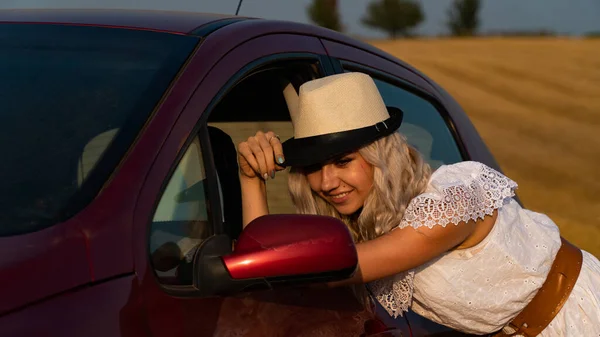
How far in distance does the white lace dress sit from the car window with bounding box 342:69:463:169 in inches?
17.3

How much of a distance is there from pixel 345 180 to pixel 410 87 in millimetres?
865

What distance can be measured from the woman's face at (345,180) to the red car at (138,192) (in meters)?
0.25

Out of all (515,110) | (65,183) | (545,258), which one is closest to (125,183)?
(65,183)

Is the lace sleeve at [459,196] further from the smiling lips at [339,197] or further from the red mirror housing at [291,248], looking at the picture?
the red mirror housing at [291,248]

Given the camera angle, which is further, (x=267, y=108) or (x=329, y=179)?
(x=267, y=108)

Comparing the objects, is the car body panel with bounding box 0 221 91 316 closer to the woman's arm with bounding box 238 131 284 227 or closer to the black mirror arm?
the black mirror arm

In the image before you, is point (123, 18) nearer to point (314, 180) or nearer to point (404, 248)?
point (314, 180)

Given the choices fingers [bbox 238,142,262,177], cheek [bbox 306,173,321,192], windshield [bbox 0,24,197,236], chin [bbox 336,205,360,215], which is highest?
windshield [bbox 0,24,197,236]

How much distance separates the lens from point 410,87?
160 inches

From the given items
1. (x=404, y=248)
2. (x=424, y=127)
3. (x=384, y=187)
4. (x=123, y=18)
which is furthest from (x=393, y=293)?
(x=123, y=18)

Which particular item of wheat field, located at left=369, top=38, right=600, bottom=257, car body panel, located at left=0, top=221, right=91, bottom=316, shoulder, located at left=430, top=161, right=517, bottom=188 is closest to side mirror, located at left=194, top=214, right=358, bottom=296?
car body panel, located at left=0, top=221, right=91, bottom=316

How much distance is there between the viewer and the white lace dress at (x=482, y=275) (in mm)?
3289

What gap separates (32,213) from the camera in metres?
2.28

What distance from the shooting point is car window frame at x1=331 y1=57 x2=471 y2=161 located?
141 inches
